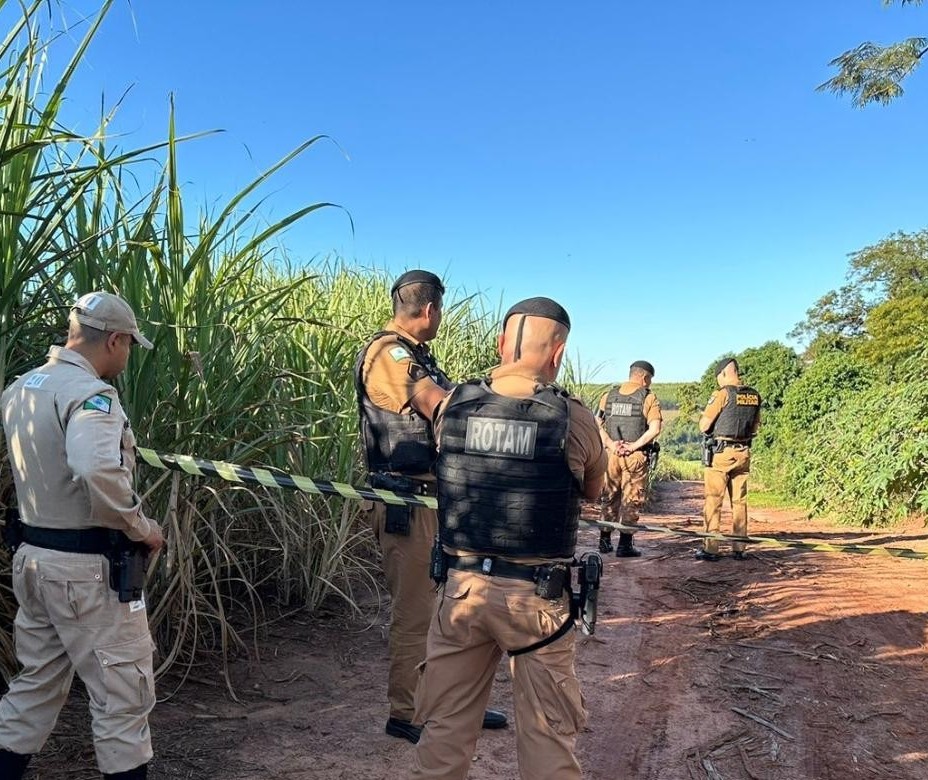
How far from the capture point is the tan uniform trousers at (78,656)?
7.01ft

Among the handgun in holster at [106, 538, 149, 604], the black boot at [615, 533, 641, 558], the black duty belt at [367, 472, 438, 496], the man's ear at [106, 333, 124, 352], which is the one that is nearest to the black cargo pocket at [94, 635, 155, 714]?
the handgun in holster at [106, 538, 149, 604]

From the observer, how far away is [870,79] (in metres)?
13.5

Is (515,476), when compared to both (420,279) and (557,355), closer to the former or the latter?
(557,355)

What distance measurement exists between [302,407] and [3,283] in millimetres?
1812

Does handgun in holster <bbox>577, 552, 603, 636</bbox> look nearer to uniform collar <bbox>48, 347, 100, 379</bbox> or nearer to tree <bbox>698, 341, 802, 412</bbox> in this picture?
uniform collar <bbox>48, 347, 100, 379</bbox>

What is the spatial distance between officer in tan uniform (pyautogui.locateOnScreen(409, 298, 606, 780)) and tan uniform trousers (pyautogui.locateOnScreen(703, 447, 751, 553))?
17.2 feet

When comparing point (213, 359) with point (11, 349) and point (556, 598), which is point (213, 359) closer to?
point (11, 349)

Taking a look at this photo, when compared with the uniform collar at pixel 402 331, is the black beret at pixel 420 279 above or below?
above

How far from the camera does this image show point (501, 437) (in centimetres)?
222

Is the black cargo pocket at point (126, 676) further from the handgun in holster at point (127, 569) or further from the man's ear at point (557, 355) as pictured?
the man's ear at point (557, 355)

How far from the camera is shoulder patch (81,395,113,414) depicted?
2104mm

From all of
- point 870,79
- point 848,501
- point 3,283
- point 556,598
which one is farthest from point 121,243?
point 870,79

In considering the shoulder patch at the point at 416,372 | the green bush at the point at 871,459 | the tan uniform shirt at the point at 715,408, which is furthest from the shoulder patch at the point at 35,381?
the green bush at the point at 871,459

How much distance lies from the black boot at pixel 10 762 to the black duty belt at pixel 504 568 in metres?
A: 1.49
